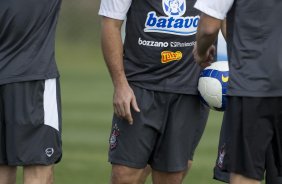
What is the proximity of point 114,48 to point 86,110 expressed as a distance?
9.50 metres

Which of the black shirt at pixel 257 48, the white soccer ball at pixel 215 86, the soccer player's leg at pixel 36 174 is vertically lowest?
the soccer player's leg at pixel 36 174

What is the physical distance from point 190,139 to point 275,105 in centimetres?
166

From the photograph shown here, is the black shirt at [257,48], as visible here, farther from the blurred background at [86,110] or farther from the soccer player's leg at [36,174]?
the blurred background at [86,110]

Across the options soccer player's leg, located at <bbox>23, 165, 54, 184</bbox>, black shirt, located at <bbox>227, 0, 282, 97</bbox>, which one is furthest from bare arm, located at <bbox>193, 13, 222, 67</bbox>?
soccer player's leg, located at <bbox>23, 165, 54, 184</bbox>

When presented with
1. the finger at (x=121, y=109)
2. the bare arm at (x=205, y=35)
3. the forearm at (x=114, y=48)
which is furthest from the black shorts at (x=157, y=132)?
the bare arm at (x=205, y=35)

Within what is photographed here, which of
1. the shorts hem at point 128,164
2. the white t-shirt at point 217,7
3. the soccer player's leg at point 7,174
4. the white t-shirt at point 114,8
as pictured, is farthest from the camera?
the shorts hem at point 128,164

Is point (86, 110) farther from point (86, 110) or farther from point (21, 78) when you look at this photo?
point (21, 78)

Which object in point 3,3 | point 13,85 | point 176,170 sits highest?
point 3,3

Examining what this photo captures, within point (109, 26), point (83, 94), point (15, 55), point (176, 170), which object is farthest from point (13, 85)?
point (83, 94)

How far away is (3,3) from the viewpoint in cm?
764

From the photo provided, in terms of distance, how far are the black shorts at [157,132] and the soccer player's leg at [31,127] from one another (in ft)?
2.00

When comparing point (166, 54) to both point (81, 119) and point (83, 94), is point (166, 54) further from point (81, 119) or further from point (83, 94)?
point (83, 94)

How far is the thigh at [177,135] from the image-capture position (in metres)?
8.23

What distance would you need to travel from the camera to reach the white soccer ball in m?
8.02
